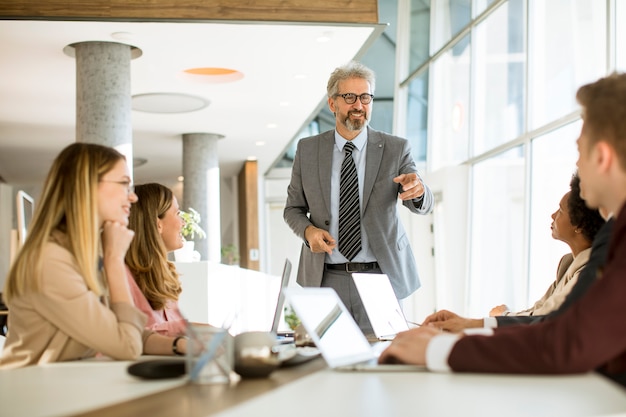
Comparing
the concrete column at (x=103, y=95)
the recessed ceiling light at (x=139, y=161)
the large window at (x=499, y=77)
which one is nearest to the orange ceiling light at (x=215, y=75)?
the concrete column at (x=103, y=95)

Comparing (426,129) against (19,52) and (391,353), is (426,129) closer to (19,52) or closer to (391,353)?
(19,52)

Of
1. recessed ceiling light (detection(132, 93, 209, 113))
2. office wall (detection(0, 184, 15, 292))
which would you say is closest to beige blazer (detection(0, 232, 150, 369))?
recessed ceiling light (detection(132, 93, 209, 113))

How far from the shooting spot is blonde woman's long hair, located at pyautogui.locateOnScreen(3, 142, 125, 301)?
1822 millimetres

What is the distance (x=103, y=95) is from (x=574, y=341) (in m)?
5.54

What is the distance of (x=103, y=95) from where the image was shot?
20.7 feet

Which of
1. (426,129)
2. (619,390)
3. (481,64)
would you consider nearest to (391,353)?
(619,390)

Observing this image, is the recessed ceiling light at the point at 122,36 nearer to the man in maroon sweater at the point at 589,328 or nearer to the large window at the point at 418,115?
the man in maroon sweater at the point at 589,328

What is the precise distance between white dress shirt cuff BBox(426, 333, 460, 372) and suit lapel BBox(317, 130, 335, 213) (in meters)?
1.91

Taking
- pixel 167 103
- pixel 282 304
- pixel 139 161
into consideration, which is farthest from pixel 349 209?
pixel 139 161

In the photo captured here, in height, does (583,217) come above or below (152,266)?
above

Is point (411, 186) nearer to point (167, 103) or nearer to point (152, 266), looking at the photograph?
point (152, 266)

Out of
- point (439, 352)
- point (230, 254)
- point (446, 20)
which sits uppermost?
point (446, 20)

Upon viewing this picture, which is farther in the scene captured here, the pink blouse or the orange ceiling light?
the orange ceiling light

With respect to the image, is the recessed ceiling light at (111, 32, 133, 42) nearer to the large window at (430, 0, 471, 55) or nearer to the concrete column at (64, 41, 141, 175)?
the concrete column at (64, 41, 141, 175)
